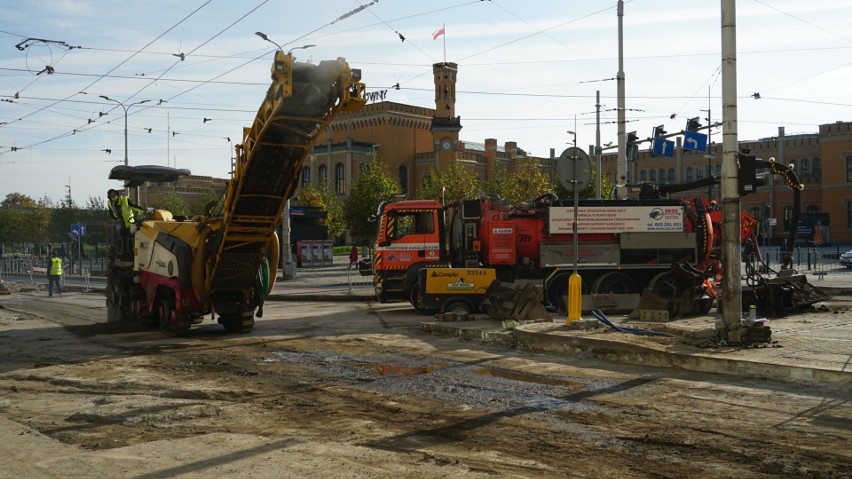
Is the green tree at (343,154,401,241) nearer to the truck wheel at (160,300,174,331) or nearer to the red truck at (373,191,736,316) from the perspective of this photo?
the red truck at (373,191,736,316)

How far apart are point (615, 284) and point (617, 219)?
65.9 inches

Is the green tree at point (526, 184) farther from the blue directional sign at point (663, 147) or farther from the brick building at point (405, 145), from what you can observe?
the blue directional sign at point (663, 147)

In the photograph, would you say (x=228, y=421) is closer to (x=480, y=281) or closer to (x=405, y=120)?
(x=480, y=281)

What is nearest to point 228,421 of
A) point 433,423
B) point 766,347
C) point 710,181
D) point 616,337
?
point 433,423

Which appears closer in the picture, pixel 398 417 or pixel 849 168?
pixel 398 417

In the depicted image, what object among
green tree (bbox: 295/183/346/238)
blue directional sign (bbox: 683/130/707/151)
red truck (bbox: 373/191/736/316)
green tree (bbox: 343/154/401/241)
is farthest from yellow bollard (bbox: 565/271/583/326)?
green tree (bbox: 295/183/346/238)

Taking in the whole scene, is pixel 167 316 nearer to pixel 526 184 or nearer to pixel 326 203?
pixel 526 184

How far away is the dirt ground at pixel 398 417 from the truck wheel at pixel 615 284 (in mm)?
7688

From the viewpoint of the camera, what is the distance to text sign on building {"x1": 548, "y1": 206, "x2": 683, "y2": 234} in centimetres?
1995

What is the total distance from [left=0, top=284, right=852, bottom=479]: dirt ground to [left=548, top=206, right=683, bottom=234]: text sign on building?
25.6 ft

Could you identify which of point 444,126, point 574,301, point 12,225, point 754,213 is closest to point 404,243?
point 574,301

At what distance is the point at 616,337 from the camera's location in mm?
12164

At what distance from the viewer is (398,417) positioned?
776 cm

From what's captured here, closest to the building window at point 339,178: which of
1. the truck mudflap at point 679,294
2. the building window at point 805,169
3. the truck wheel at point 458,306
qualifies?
the building window at point 805,169
